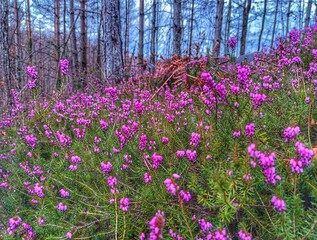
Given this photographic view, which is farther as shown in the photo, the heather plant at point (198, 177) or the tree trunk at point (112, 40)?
the tree trunk at point (112, 40)

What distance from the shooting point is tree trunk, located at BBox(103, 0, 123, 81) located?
20.2 ft

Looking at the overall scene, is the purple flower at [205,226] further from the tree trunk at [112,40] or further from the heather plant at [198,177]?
the tree trunk at [112,40]

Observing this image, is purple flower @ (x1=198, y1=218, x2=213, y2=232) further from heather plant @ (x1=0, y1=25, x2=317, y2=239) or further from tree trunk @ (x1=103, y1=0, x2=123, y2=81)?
tree trunk @ (x1=103, y1=0, x2=123, y2=81)

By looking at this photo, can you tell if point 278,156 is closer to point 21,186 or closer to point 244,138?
point 244,138

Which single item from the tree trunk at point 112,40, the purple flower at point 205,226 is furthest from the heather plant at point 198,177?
the tree trunk at point 112,40

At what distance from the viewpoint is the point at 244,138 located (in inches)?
80.5

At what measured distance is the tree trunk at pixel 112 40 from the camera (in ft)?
20.2

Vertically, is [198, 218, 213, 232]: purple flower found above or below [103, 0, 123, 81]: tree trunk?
below

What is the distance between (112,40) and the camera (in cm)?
627

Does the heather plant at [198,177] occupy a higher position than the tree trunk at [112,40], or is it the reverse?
the tree trunk at [112,40]

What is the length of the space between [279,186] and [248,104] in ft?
2.84

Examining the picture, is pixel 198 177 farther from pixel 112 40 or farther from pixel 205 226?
pixel 112 40

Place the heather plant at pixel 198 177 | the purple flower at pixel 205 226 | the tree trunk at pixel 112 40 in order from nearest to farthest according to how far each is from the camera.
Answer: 1. the heather plant at pixel 198 177
2. the purple flower at pixel 205 226
3. the tree trunk at pixel 112 40

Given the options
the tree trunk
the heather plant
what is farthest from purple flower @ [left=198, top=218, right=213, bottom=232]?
the tree trunk
